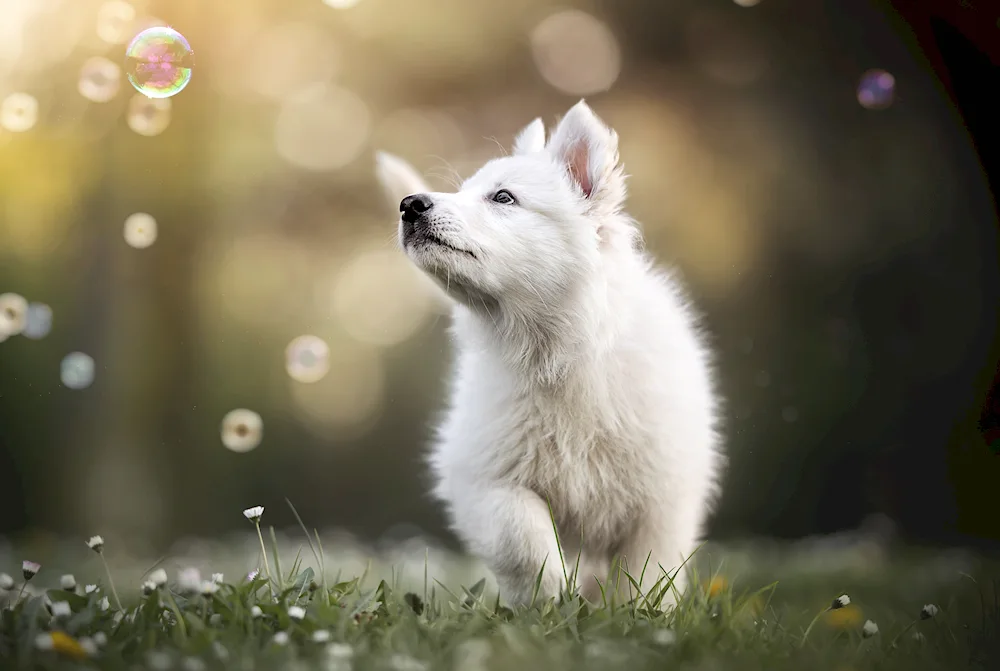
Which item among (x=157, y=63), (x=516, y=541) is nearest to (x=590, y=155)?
(x=516, y=541)

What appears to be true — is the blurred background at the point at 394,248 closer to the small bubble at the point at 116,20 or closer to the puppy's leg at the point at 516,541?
the small bubble at the point at 116,20

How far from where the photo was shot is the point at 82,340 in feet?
15.9

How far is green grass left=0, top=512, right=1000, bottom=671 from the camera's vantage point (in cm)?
171

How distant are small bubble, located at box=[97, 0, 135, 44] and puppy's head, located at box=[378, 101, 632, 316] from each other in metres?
2.07

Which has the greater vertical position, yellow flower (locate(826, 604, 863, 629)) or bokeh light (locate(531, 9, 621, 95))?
bokeh light (locate(531, 9, 621, 95))

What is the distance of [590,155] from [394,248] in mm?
1880

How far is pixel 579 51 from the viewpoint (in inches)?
186

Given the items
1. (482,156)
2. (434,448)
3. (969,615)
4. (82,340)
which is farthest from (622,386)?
(82,340)

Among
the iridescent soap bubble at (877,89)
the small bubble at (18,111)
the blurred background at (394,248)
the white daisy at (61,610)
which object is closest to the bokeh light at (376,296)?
the blurred background at (394,248)

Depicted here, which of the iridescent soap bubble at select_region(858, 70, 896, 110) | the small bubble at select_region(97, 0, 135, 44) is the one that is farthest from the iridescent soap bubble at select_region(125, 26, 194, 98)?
the iridescent soap bubble at select_region(858, 70, 896, 110)

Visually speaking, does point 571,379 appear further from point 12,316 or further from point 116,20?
point 116,20

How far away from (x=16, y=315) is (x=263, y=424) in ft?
7.57

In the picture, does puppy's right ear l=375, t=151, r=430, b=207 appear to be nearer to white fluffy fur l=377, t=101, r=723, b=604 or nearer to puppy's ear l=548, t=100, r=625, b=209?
white fluffy fur l=377, t=101, r=723, b=604

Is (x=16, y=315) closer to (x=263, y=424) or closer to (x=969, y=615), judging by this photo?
(x=263, y=424)
